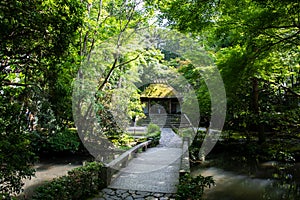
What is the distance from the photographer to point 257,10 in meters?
4.43

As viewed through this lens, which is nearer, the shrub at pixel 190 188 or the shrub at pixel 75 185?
the shrub at pixel 75 185

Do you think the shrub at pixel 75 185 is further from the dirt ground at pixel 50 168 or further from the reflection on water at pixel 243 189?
the reflection on water at pixel 243 189

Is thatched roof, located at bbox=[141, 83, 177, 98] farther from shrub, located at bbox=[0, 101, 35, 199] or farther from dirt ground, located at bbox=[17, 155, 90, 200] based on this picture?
shrub, located at bbox=[0, 101, 35, 199]

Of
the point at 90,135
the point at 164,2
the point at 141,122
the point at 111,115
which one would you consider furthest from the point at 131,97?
the point at 141,122

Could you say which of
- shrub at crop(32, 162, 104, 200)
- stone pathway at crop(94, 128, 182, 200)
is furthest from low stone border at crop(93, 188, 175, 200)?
shrub at crop(32, 162, 104, 200)

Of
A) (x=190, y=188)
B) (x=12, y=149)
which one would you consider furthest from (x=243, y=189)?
(x=12, y=149)

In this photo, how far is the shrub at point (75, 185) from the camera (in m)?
3.43

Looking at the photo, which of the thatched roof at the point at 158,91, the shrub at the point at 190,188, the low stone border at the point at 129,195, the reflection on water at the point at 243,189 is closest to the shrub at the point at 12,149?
the low stone border at the point at 129,195

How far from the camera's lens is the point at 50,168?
7621 millimetres

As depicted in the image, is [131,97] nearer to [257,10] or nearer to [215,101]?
[215,101]

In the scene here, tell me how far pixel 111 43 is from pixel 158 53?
6.12ft

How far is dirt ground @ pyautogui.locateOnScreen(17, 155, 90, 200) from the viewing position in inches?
238

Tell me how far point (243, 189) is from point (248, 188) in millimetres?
190

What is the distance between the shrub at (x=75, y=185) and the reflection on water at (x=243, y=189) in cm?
250
